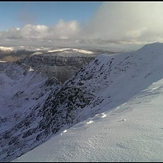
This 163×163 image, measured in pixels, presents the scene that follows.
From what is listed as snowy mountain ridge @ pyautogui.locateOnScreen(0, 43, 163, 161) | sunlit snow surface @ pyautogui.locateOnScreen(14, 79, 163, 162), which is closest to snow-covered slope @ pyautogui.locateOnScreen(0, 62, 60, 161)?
snowy mountain ridge @ pyautogui.locateOnScreen(0, 43, 163, 161)

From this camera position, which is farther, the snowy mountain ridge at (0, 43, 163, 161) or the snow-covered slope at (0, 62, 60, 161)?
the snow-covered slope at (0, 62, 60, 161)

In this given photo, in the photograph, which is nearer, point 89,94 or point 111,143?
point 111,143

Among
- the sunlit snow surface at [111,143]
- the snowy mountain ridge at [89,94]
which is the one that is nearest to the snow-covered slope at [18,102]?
the snowy mountain ridge at [89,94]

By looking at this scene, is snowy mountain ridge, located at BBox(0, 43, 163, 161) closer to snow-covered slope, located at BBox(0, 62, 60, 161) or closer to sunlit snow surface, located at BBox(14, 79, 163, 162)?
snow-covered slope, located at BBox(0, 62, 60, 161)

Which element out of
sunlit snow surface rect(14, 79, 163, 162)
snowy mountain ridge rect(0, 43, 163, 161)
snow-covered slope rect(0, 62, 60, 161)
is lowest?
snow-covered slope rect(0, 62, 60, 161)

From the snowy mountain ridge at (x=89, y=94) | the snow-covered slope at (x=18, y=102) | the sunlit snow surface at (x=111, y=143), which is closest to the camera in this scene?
the sunlit snow surface at (x=111, y=143)

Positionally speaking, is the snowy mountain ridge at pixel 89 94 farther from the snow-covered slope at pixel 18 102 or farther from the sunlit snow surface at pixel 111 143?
the sunlit snow surface at pixel 111 143

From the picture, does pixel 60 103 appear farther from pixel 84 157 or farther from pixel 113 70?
pixel 84 157

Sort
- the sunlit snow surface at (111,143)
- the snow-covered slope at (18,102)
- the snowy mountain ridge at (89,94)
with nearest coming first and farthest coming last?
the sunlit snow surface at (111,143), the snowy mountain ridge at (89,94), the snow-covered slope at (18,102)

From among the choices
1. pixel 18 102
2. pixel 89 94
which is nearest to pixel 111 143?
pixel 89 94

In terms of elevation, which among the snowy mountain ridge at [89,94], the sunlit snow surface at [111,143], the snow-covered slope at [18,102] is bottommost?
the snow-covered slope at [18,102]

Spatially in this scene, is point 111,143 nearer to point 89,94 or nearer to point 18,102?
point 89,94

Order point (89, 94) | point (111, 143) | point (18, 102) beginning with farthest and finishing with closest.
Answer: point (18, 102) → point (89, 94) → point (111, 143)
